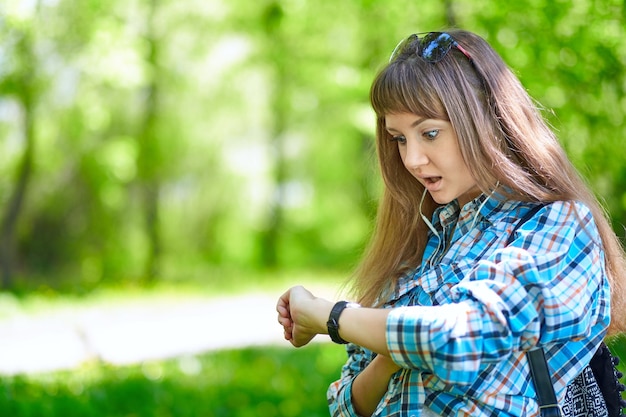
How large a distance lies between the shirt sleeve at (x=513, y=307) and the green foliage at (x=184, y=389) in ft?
10.9

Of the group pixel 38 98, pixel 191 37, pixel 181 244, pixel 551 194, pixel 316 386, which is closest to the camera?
pixel 551 194

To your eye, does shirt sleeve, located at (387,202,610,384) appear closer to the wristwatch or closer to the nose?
the wristwatch

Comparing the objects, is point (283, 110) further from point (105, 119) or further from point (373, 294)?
point (373, 294)

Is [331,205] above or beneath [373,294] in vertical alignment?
above

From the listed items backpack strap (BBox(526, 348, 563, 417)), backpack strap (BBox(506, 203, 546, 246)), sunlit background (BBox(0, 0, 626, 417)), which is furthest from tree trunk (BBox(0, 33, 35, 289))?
backpack strap (BBox(526, 348, 563, 417))

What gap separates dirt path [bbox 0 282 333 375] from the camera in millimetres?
7686

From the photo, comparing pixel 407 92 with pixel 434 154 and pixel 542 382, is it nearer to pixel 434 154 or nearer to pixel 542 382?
pixel 434 154

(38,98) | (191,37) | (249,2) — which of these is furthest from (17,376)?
A: (249,2)

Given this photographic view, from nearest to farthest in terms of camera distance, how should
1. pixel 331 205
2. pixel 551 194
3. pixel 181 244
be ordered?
pixel 551 194, pixel 181 244, pixel 331 205

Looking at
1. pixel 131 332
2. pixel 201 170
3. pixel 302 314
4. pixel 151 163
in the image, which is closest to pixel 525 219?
pixel 302 314

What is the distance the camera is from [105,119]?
13.4 meters

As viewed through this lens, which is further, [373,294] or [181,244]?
[181,244]

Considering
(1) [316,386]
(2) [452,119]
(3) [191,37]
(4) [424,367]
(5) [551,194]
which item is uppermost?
(3) [191,37]

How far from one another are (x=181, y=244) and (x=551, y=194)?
56.0ft
